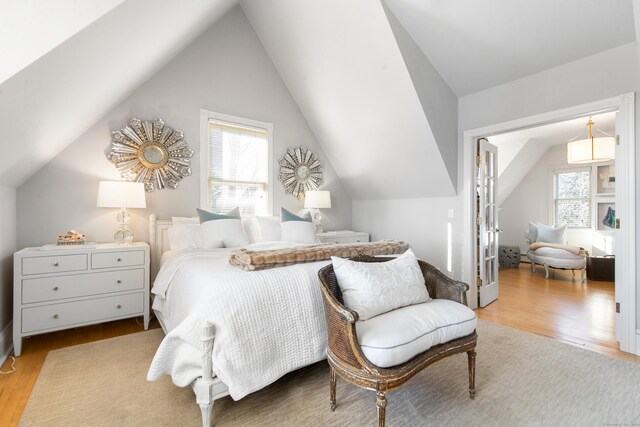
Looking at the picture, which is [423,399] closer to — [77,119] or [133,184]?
[133,184]

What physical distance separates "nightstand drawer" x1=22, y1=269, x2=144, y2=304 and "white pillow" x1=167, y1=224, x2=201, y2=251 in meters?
0.38

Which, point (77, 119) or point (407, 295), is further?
point (77, 119)

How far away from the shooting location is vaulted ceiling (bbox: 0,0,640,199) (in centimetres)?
165

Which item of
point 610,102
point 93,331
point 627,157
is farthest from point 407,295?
point 93,331

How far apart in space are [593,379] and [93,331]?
411 centimetres

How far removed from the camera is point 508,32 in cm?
271

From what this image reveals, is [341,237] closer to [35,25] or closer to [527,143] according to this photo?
[35,25]

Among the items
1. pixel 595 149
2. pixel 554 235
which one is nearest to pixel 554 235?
pixel 554 235

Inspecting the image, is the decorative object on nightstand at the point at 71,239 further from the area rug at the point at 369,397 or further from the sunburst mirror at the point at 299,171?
the sunburst mirror at the point at 299,171

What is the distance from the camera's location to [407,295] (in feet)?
6.09

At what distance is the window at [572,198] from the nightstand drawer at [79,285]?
779 centimetres

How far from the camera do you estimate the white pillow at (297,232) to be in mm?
3490

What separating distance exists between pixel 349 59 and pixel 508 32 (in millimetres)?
1518

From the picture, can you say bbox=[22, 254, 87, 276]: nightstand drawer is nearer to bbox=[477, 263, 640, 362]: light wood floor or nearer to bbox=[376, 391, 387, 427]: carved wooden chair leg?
bbox=[376, 391, 387, 427]: carved wooden chair leg
